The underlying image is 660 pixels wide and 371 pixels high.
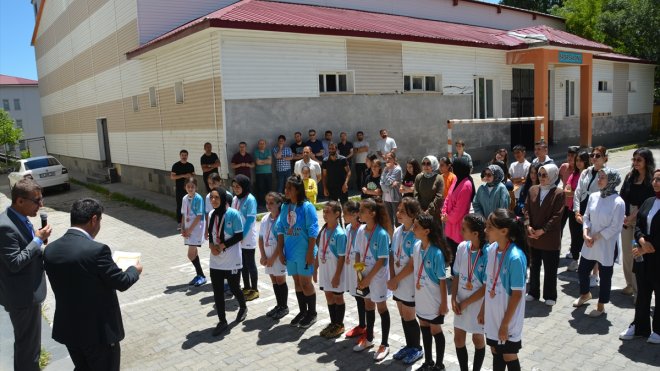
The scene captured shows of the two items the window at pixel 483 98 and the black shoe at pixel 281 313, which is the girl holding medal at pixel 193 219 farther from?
the window at pixel 483 98

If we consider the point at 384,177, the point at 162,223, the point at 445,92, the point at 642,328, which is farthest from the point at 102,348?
the point at 445,92

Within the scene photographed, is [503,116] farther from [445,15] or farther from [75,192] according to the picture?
[75,192]

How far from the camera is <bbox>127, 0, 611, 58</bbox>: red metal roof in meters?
13.1

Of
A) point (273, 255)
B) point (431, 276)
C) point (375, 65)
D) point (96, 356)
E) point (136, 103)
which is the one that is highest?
point (375, 65)

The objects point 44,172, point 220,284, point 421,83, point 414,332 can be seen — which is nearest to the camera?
point 414,332

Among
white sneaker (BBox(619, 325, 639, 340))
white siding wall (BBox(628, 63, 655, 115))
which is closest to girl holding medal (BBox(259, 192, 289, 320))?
white sneaker (BBox(619, 325, 639, 340))

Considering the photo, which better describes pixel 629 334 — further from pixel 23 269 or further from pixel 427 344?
pixel 23 269

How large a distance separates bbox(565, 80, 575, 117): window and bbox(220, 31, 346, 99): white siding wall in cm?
1460

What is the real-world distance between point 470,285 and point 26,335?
160 inches

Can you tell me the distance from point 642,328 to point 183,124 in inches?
523

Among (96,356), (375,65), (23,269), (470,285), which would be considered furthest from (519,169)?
(375,65)

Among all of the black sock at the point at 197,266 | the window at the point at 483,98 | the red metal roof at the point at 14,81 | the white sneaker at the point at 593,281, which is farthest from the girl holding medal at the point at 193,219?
the red metal roof at the point at 14,81

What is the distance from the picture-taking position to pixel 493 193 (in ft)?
21.3

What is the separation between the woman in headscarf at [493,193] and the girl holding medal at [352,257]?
81.0 inches
